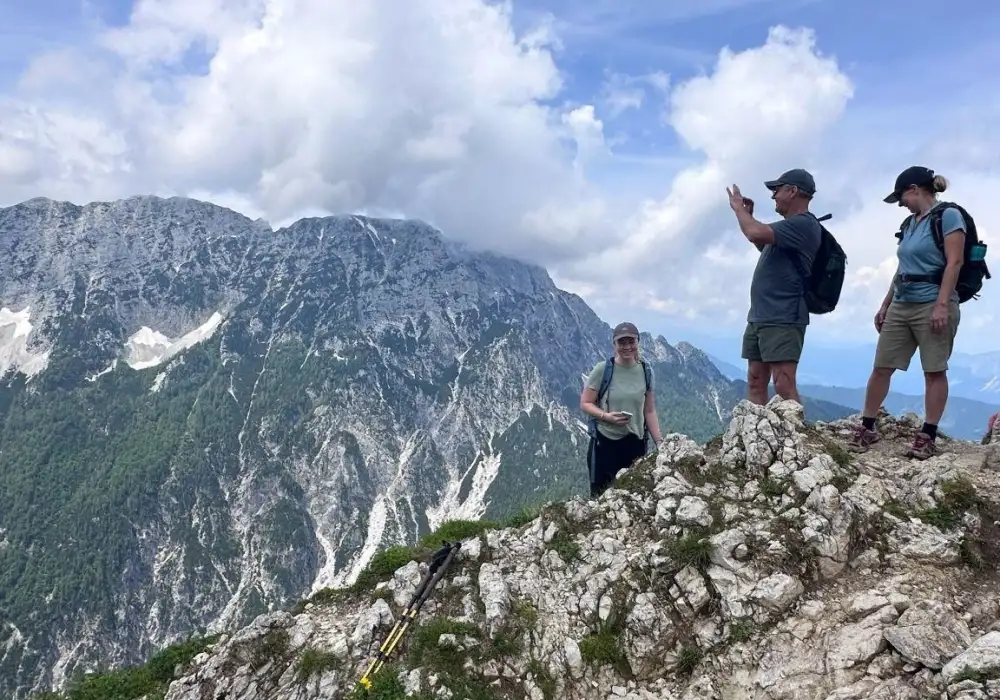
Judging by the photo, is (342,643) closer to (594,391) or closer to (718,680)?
(718,680)

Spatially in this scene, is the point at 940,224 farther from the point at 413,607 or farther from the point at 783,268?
the point at 413,607

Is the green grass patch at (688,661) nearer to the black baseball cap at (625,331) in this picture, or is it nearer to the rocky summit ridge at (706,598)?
the rocky summit ridge at (706,598)

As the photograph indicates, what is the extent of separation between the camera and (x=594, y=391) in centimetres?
1224

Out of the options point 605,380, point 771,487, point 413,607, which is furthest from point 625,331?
point 413,607

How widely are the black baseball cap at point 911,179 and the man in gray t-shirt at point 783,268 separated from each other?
1.34 meters

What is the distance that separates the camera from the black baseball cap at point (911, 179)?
9.85m

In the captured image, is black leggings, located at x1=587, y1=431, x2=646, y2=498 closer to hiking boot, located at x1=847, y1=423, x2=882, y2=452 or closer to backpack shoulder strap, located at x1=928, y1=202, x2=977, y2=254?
hiking boot, located at x1=847, y1=423, x2=882, y2=452

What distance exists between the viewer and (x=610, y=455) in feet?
41.5

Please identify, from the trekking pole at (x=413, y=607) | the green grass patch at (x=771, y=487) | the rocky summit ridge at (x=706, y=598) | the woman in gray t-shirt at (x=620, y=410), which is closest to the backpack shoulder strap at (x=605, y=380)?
the woman in gray t-shirt at (x=620, y=410)

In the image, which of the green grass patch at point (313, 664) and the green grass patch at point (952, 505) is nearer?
the green grass patch at point (952, 505)

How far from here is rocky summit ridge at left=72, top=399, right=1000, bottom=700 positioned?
293 inches

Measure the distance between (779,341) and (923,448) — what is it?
3.25m

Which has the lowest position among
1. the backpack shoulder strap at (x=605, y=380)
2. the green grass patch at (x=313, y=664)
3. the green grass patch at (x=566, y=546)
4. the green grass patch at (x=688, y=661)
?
the green grass patch at (x=313, y=664)

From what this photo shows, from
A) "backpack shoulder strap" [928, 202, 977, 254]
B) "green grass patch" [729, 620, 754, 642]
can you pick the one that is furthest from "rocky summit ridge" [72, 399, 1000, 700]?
"backpack shoulder strap" [928, 202, 977, 254]
